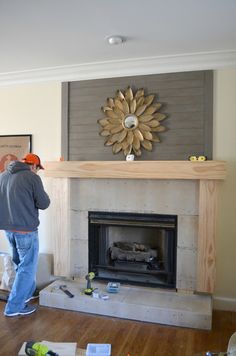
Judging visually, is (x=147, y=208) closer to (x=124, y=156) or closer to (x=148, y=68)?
(x=124, y=156)

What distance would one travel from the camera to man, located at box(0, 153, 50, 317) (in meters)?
2.68

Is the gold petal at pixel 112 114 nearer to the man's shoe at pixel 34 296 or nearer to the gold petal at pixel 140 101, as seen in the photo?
the gold petal at pixel 140 101

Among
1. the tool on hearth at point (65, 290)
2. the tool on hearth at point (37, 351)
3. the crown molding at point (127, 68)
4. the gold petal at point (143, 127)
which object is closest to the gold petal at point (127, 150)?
the gold petal at point (143, 127)

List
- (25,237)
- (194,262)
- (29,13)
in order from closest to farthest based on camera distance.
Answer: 1. (29,13)
2. (25,237)
3. (194,262)

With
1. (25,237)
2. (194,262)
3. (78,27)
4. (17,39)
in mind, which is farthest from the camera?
(194,262)

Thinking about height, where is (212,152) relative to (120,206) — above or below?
above

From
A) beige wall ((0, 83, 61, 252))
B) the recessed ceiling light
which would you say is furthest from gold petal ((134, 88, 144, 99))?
beige wall ((0, 83, 61, 252))

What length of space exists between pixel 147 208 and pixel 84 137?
0.99 m

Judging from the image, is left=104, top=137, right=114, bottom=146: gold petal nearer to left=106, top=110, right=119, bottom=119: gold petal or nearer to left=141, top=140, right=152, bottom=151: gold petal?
left=106, top=110, right=119, bottom=119: gold petal

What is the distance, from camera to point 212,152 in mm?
2885

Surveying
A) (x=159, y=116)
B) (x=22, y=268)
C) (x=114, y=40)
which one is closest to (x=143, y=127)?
(x=159, y=116)

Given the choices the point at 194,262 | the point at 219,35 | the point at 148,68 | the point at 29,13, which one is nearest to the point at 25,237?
the point at 194,262

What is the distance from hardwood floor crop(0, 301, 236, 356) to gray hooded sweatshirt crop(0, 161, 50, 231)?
31.3 inches

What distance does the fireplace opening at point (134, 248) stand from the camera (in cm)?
302
